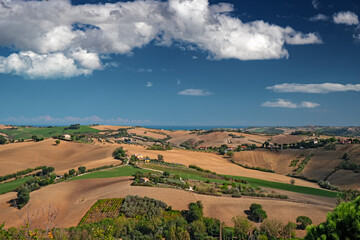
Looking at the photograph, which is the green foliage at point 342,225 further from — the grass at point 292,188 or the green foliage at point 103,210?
the grass at point 292,188

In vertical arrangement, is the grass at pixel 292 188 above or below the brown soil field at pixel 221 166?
below

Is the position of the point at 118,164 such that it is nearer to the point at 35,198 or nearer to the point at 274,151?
the point at 35,198

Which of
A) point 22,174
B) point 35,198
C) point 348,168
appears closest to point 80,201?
point 35,198

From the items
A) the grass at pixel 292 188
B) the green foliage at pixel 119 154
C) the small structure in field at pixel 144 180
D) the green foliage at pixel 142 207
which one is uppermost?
the green foliage at pixel 119 154

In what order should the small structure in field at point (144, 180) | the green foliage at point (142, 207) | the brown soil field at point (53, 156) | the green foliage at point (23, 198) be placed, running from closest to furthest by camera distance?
the green foliage at point (142, 207) < the green foliage at point (23, 198) < the small structure in field at point (144, 180) < the brown soil field at point (53, 156)

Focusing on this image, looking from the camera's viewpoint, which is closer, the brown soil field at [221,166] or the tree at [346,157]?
the brown soil field at [221,166]

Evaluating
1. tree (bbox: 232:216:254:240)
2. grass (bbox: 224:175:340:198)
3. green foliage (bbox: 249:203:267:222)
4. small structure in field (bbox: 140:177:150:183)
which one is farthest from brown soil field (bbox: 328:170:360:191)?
small structure in field (bbox: 140:177:150:183)

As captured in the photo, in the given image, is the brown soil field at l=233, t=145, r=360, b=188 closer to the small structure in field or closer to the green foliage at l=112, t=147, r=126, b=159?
the green foliage at l=112, t=147, r=126, b=159

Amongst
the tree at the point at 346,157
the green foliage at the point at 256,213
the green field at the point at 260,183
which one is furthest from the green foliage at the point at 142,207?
the tree at the point at 346,157
